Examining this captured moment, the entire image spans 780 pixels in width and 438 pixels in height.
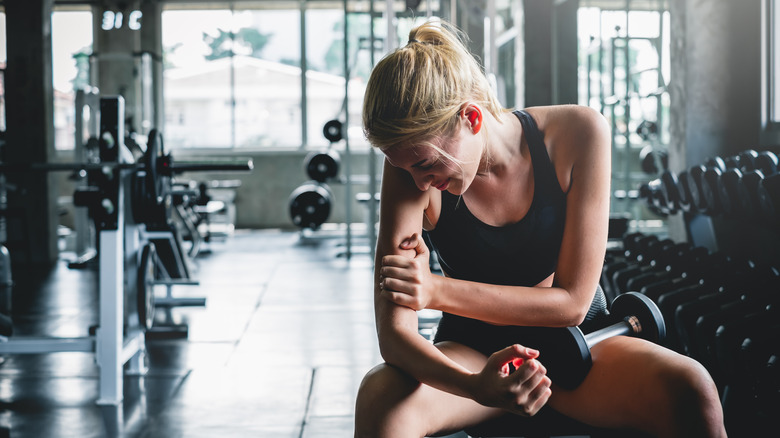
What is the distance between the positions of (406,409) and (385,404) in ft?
0.10

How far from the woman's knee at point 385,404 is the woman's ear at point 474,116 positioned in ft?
1.16

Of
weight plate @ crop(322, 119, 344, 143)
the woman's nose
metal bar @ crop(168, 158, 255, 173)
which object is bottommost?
the woman's nose

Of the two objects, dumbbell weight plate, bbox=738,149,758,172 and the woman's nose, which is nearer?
the woman's nose

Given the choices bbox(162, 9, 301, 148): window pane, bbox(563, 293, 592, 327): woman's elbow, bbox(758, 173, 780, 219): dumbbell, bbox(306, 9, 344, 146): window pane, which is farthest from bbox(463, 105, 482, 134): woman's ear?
bbox(162, 9, 301, 148): window pane

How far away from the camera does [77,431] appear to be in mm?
1861

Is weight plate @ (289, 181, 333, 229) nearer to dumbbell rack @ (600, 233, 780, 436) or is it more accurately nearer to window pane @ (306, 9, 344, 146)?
window pane @ (306, 9, 344, 146)

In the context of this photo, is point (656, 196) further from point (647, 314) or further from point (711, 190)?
point (647, 314)

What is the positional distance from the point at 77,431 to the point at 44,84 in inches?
168

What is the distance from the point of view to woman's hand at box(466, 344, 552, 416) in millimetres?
843

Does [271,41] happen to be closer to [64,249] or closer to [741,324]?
[64,249]

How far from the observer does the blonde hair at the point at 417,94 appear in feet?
2.93

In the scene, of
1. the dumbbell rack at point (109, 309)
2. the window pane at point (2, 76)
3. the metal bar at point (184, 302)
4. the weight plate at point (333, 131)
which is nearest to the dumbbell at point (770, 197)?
the dumbbell rack at point (109, 309)

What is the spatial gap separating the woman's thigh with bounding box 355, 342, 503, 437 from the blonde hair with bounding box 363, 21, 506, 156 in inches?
12.5

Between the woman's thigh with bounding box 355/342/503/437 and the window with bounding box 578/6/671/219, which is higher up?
the window with bounding box 578/6/671/219
